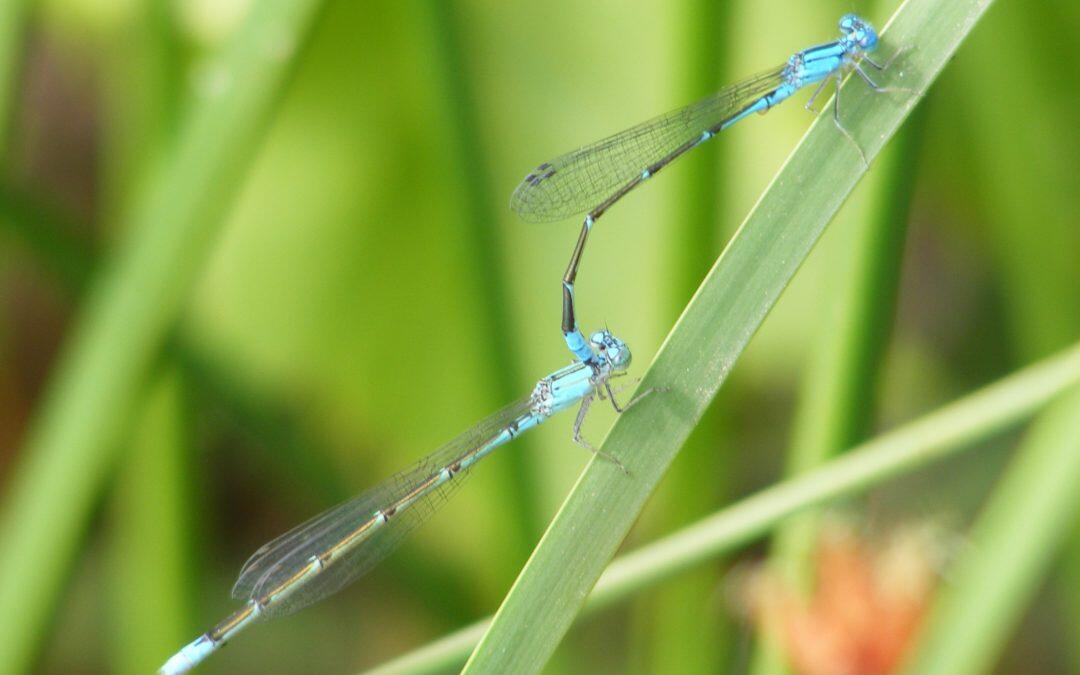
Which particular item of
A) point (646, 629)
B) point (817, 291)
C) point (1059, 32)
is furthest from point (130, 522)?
point (1059, 32)

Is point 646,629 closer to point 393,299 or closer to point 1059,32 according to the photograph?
point 393,299

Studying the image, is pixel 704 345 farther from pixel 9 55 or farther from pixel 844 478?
pixel 9 55

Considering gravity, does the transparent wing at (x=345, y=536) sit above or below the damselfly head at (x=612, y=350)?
above

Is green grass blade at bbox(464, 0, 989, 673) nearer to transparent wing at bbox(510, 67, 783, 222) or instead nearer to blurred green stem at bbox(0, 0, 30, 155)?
transparent wing at bbox(510, 67, 783, 222)

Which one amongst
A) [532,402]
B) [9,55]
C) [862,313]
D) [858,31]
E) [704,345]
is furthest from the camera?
[9,55]

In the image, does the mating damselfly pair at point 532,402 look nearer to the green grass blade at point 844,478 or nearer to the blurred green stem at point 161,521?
the green grass blade at point 844,478

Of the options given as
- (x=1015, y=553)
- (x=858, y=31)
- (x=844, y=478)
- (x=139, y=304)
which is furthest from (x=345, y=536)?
(x=858, y=31)

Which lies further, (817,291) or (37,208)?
(817,291)

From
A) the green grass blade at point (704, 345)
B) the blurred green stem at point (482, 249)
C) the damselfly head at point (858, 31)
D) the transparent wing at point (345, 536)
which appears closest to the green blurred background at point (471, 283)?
the blurred green stem at point (482, 249)
